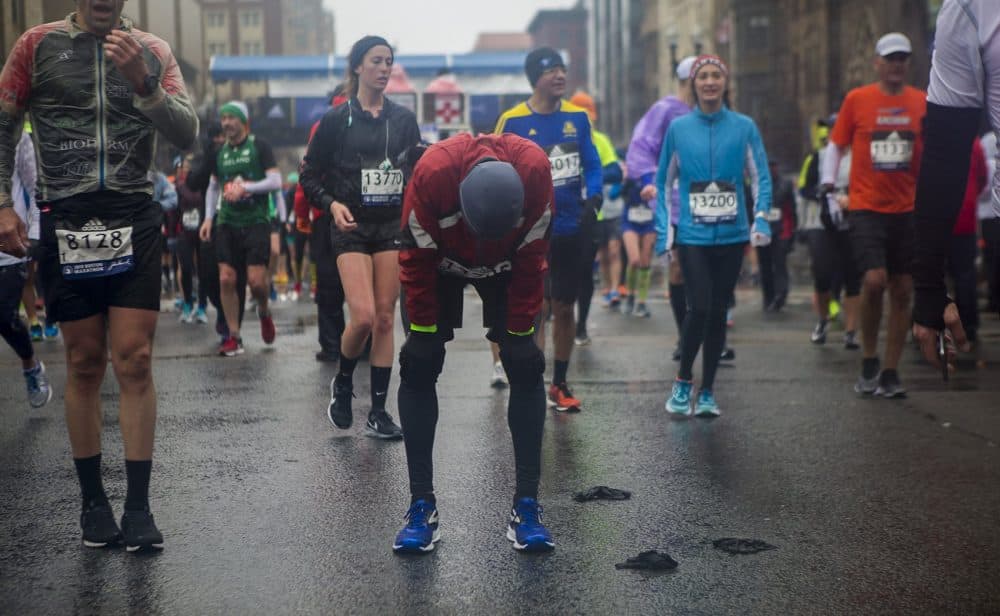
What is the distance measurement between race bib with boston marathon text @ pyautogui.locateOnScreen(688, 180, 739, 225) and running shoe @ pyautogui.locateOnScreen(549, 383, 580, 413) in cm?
131

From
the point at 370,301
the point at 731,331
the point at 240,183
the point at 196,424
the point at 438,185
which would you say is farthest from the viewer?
the point at 731,331

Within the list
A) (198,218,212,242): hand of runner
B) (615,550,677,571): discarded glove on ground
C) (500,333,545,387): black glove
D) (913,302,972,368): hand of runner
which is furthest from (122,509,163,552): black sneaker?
(198,218,212,242): hand of runner

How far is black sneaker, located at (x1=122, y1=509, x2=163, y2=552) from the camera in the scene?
4.65m

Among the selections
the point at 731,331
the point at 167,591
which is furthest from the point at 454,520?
the point at 731,331

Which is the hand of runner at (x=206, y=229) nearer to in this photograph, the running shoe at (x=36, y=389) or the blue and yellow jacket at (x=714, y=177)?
the running shoe at (x=36, y=389)

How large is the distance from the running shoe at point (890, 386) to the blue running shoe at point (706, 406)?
133cm

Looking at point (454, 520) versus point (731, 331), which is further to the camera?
point (731, 331)

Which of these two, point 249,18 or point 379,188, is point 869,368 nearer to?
point 379,188

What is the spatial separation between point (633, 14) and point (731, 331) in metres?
88.1

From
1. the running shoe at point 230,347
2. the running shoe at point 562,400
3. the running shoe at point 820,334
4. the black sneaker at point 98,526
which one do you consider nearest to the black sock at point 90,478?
the black sneaker at point 98,526

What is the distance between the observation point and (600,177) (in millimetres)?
8352

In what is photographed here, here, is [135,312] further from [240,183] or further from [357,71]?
[240,183]

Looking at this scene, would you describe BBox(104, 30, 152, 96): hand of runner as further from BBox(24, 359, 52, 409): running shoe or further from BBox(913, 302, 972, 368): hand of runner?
BBox(24, 359, 52, 409): running shoe

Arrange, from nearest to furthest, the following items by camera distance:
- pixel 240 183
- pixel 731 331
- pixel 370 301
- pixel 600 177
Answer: pixel 370 301
pixel 600 177
pixel 240 183
pixel 731 331
